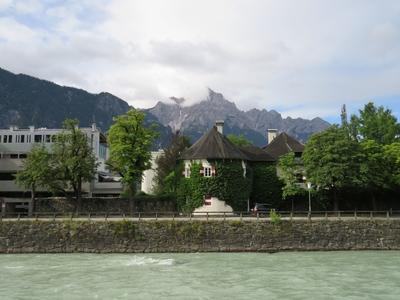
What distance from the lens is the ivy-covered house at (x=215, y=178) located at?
49906 mm

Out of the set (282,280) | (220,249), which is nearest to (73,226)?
(220,249)

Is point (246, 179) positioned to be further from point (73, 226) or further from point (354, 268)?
point (354, 268)

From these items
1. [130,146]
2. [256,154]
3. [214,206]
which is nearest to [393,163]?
[256,154]

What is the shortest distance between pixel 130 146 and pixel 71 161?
6532 millimetres

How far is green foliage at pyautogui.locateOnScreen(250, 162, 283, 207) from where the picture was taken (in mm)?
55047

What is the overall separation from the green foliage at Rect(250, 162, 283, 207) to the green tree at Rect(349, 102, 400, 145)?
1794 centimetres

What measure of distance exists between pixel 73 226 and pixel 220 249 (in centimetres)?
1215

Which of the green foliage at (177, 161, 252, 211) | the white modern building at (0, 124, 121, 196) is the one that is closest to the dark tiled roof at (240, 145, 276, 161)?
the green foliage at (177, 161, 252, 211)

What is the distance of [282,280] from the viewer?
24.8m

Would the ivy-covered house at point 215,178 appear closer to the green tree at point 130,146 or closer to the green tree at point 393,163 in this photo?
the green tree at point 130,146

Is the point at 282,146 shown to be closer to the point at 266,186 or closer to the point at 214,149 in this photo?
the point at 266,186

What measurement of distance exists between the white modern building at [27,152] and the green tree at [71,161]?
378 inches

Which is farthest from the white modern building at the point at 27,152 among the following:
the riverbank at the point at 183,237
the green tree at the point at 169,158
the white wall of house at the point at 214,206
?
the riverbank at the point at 183,237

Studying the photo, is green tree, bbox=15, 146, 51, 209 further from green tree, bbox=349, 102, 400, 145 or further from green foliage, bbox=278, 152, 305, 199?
green tree, bbox=349, 102, 400, 145
